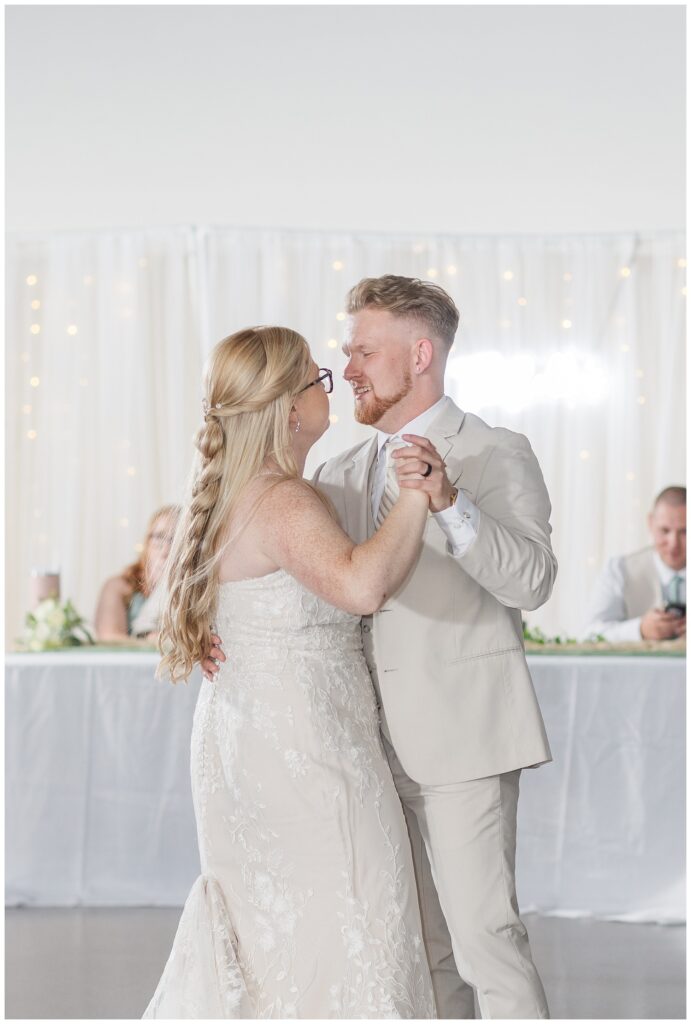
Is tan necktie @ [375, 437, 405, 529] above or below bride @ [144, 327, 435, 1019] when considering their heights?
above

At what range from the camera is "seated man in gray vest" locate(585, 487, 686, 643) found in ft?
16.0

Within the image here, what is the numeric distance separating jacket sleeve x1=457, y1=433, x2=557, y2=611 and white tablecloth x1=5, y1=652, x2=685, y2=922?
1.82m

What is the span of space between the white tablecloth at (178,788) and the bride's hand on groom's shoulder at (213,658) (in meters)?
1.91

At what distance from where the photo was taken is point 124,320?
6.09m

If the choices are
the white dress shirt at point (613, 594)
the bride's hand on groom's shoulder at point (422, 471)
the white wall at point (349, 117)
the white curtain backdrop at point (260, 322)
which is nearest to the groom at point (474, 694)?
the bride's hand on groom's shoulder at point (422, 471)

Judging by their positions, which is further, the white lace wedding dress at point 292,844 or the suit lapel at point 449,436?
the suit lapel at point 449,436

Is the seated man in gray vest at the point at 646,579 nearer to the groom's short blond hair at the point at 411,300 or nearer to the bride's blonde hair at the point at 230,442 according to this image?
the groom's short blond hair at the point at 411,300

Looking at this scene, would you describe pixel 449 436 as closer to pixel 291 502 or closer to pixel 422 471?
pixel 422 471

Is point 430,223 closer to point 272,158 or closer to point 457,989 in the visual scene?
point 272,158

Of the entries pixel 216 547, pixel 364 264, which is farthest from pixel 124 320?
pixel 216 547

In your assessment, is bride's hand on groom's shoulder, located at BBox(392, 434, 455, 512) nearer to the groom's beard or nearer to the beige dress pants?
the groom's beard

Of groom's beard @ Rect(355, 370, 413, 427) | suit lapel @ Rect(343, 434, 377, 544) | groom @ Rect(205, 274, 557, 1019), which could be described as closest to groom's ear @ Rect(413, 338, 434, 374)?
groom's beard @ Rect(355, 370, 413, 427)

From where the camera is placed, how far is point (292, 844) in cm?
208

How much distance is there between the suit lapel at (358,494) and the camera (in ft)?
8.14
